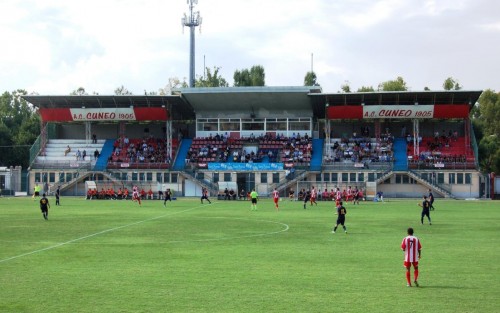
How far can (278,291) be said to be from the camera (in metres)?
16.2

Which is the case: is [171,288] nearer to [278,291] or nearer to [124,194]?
[278,291]

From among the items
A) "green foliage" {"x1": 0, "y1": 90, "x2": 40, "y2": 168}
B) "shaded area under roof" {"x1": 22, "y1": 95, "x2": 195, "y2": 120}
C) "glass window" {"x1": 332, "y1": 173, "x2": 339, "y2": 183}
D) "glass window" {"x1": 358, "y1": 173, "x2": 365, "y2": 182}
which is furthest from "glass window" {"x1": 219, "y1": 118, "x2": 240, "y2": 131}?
"green foliage" {"x1": 0, "y1": 90, "x2": 40, "y2": 168}

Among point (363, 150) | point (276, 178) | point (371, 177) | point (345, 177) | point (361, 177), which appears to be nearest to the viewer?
point (371, 177)

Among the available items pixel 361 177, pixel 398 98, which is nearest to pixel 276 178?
pixel 361 177

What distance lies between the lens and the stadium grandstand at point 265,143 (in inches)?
3036

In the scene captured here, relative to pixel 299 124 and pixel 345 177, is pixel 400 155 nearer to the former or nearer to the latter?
pixel 345 177

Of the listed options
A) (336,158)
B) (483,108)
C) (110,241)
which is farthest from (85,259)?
(483,108)

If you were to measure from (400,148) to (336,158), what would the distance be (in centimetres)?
872

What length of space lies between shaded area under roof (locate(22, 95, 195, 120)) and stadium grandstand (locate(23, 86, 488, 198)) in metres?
0.14

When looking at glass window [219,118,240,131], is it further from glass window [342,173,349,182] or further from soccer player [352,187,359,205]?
soccer player [352,187,359,205]

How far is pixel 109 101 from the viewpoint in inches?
3406

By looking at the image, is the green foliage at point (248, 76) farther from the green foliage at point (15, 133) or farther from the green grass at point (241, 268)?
the green grass at point (241, 268)

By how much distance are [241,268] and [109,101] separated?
2762 inches

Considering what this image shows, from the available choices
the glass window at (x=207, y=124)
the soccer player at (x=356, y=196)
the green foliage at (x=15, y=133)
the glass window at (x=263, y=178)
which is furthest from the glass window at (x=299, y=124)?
the green foliage at (x=15, y=133)
